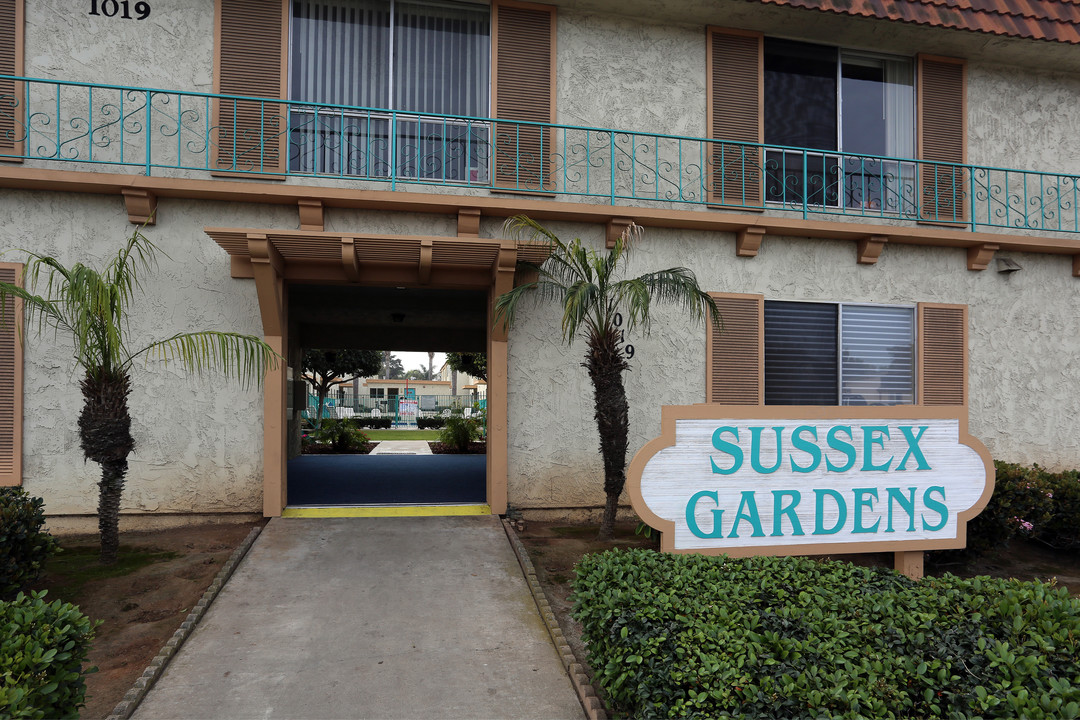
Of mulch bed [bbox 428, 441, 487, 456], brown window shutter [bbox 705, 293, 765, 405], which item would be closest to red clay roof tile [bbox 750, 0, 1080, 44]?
brown window shutter [bbox 705, 293, 765, 405]

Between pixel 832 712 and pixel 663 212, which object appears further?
pixel 663 212

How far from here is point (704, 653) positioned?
2.99m

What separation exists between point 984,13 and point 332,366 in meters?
21.4

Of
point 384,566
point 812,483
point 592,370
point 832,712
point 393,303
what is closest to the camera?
point 832,712

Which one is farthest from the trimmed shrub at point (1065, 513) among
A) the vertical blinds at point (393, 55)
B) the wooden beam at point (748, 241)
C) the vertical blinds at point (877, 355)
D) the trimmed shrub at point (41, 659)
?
the trimmed shrub at point (41, 659)

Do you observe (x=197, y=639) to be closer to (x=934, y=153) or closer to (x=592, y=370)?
(x=592, y=370)

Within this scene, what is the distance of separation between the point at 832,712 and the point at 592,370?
418cm

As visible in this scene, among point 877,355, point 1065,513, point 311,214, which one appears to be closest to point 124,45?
point 311,214

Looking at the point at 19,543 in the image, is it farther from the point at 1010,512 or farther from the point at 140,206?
the point at 1010,512

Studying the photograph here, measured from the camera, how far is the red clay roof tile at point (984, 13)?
802cm

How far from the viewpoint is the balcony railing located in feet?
22.8

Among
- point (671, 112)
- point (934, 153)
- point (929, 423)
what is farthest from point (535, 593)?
point (934, 153)

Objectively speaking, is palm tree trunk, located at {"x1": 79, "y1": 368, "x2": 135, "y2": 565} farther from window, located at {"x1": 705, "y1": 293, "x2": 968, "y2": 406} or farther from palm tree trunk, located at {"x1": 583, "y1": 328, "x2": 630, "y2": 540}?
window, located at {"x1": 705, "y1": 293, "x2": 968, "y2": 406}

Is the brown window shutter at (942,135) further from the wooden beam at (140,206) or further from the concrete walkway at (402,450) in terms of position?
the concrete walkway at (402,450)
